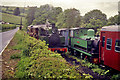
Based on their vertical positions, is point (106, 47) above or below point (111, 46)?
below

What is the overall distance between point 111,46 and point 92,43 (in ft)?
11.4

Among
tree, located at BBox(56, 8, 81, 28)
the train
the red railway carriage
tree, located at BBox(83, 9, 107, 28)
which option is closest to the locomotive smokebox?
the train

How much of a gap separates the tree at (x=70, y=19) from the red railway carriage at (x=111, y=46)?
1143 cm

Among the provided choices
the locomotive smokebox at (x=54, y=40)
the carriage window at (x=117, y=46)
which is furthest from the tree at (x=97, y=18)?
the locomotive smokebox at (x=54, y=40)

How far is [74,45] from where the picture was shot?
14.7 metres

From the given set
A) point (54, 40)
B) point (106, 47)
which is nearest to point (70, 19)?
point (54, 40)

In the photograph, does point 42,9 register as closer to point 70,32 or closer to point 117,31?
point 70,32

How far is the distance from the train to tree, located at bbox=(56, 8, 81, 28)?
4.57 m

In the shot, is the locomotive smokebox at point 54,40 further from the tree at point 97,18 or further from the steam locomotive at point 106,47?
the tree at point 97,18

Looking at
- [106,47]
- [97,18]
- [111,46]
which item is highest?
[97,18]

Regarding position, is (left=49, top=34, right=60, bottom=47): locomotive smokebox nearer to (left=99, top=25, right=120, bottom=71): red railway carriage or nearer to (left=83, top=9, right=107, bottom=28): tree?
(left=83, top=9, right=107, bottom=28): tree

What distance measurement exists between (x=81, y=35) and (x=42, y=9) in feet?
29.3

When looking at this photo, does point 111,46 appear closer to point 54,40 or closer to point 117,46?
point 117,46

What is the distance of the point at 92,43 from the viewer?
1125 cm
